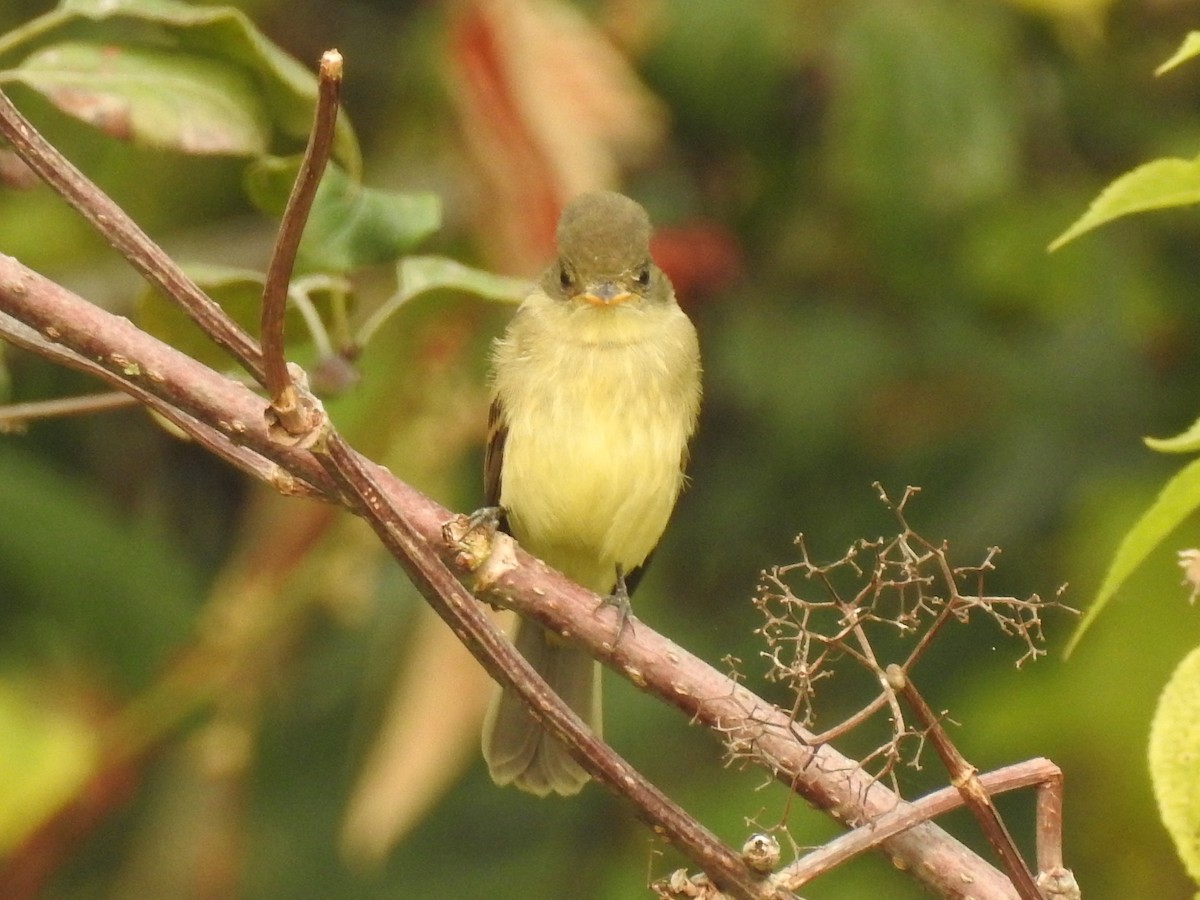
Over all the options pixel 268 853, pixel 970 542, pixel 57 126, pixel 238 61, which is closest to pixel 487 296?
pixel 238 61

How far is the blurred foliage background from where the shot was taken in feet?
14.0

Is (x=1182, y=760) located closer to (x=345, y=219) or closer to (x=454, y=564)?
(x=454, y=564)

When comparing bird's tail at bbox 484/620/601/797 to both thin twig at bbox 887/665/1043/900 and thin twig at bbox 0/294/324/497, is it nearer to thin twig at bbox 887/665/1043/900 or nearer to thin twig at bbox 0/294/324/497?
thin twig at bbox 0/294/324/497

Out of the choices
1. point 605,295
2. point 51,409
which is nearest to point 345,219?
point 51,409

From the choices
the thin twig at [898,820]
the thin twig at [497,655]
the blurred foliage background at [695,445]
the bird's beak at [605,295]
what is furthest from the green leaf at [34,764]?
the thin twig at [898,820]

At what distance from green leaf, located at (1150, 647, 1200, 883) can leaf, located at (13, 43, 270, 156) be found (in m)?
1.61

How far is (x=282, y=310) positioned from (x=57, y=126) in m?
3.46

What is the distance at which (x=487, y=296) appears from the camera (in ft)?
9.54

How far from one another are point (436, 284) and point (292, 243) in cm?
118

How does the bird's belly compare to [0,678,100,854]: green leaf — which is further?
[0,678,100,854]: green leaf

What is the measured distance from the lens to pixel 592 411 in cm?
374

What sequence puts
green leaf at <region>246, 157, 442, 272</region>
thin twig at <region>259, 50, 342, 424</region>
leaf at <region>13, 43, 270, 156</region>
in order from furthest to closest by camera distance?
green leaf at <region>246, 157, 442, 272</region>, leaf at <region>13, 43, 270, 156</region>, thin twig at <region>259, 50, 342, 424</region>

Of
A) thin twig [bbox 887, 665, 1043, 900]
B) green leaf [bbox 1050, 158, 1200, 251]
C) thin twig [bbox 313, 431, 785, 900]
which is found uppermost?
green leaf [bbox 1050, 158, 1200, 251]

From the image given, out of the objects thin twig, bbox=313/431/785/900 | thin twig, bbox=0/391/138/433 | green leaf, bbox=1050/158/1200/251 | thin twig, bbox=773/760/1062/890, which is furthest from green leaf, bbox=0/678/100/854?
green leaf, bbox=1050/158/1200/251
